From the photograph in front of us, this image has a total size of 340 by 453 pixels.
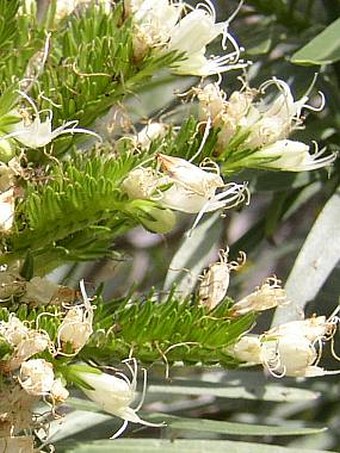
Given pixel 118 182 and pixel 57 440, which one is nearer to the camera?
pixel 118 182

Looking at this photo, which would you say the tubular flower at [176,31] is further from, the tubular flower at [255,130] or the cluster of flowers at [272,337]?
the cluster of flowers at [272,337]

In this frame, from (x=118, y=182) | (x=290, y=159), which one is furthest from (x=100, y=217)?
(x=290, y=159)

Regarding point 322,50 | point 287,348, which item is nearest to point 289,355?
point 287,348

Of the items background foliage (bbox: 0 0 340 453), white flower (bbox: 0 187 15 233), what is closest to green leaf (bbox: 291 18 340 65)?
background foliage (bbox: 0 0 340 453)

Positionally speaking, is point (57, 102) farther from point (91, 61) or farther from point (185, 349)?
point (185, 349)

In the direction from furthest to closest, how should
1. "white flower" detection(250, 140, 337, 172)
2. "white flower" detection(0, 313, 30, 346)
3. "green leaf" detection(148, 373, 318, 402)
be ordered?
"green leaf" detection(148, 373, 318, 402) < "white flower" detection(250, 140, 337, 172) < "white flower" detection(0, 313, 30, 346)

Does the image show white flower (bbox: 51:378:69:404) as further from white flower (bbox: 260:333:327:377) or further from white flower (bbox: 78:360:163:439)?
white flower (bbox: 260:333:327:377)

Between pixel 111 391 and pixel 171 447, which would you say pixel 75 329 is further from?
pixel 171 447
